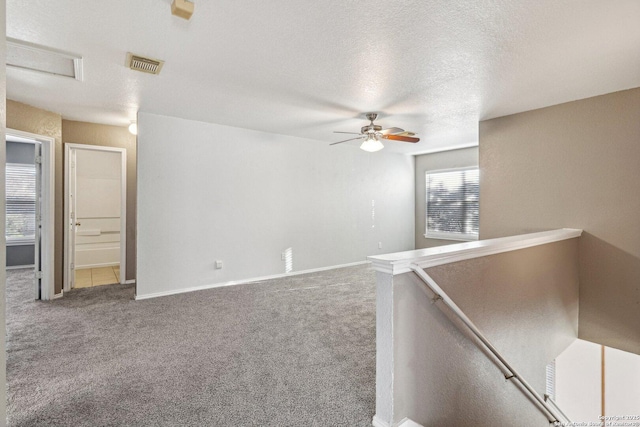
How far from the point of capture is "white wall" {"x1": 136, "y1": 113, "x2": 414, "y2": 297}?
414cm

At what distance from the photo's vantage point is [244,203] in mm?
4863

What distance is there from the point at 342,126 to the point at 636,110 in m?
3.35

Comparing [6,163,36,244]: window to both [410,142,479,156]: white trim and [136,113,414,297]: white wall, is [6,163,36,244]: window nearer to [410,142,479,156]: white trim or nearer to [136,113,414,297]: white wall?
[136,113,414,297]: white wall

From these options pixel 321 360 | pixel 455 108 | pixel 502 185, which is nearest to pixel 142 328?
pixel 321 360

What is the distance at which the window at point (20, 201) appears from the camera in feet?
19.7

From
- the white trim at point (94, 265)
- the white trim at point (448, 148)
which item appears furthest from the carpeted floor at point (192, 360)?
the white trim at point (448, 148)

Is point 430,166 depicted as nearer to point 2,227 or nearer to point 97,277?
point 97,277

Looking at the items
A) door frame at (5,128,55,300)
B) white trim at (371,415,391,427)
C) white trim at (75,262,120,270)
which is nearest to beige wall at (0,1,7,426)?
white trim at (371,415,391,427)

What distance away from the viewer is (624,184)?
3.28m

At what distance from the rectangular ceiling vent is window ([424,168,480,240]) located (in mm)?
5884

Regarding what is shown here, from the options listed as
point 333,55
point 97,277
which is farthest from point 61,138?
point 333,55

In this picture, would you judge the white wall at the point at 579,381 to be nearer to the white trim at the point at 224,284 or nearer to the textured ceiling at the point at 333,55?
the textured ceiling at the point at 333,55

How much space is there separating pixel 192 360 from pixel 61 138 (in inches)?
153

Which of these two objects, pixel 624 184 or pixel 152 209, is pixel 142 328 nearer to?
pixel 152 209
